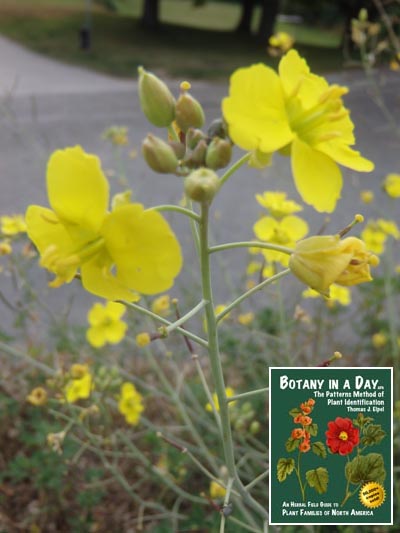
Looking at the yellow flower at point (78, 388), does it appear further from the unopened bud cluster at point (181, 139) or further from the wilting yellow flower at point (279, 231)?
the unopened bud cluster at point (181, 139)

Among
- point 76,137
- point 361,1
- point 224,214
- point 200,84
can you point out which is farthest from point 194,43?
point 224,214

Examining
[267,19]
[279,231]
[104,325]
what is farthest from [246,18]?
[279,231]

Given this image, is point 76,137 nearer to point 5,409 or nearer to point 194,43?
point 5,409

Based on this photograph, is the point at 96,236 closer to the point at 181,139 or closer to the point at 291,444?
the point at 181,139

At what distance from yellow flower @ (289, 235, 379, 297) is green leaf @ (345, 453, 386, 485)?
0.23 meters

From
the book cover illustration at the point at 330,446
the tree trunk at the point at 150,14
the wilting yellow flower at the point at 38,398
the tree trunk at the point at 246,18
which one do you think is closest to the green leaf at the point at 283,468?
the book cover illustration at the point at 330,446

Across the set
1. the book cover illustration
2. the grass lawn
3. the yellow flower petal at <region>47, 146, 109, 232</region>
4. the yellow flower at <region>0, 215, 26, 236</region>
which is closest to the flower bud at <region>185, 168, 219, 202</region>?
the yellow flower petal at <region>47, 146, 109, 232</region>

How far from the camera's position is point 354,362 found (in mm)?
2453

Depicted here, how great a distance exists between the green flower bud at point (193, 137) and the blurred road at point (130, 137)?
1.58m

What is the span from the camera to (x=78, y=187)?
742 mm

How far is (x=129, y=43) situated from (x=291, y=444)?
13784 millimetres

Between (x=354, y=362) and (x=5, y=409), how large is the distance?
4.39ft

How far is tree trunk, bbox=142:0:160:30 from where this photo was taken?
613 inches

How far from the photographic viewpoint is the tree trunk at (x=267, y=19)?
1520cm
